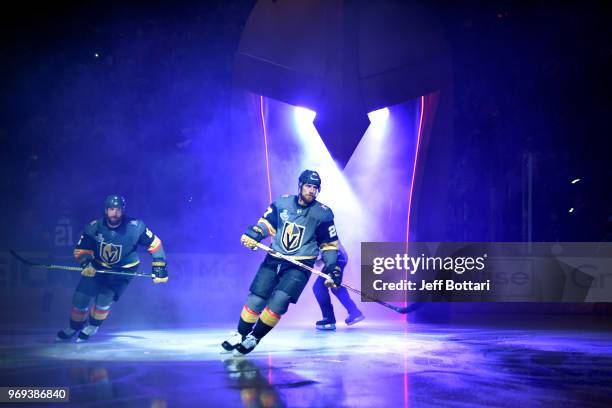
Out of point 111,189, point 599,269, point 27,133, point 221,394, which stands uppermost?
point 27,133

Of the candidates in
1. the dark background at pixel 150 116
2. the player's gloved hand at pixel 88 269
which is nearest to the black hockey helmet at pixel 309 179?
the player's gloved hand at pixel 88 269

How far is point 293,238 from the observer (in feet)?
26.7

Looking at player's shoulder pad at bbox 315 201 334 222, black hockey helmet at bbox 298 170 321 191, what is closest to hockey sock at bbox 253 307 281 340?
player's shoulder pad at bbox 315 201 334 222

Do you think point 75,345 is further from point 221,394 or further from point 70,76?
point 70,76

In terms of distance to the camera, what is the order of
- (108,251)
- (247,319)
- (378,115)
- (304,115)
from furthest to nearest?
1. (378,115)
2. (304,115)
3. (108,251)
4. (247,319)

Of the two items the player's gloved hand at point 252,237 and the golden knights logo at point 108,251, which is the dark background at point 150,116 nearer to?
the golden knights logo at point 108,251

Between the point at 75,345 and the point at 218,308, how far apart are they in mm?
5294

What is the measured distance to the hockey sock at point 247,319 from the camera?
7832 mm

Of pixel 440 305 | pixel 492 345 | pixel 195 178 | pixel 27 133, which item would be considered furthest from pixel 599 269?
pixel 27 133

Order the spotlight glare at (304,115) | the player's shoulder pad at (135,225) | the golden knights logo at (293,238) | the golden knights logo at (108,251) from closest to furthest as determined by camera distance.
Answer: the golden knights logo at (293,238) < the golden knights logo at (108,251) < the player's shoulder pad at (135,225) < the spotlight glare at (304,115)

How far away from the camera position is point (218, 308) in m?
14.0

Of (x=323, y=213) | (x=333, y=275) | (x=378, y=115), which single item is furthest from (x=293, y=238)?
(x=378, y=115)

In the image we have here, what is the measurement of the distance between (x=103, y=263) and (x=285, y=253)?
2664 mm

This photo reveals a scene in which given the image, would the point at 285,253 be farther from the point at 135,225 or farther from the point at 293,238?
the point at 135,225
